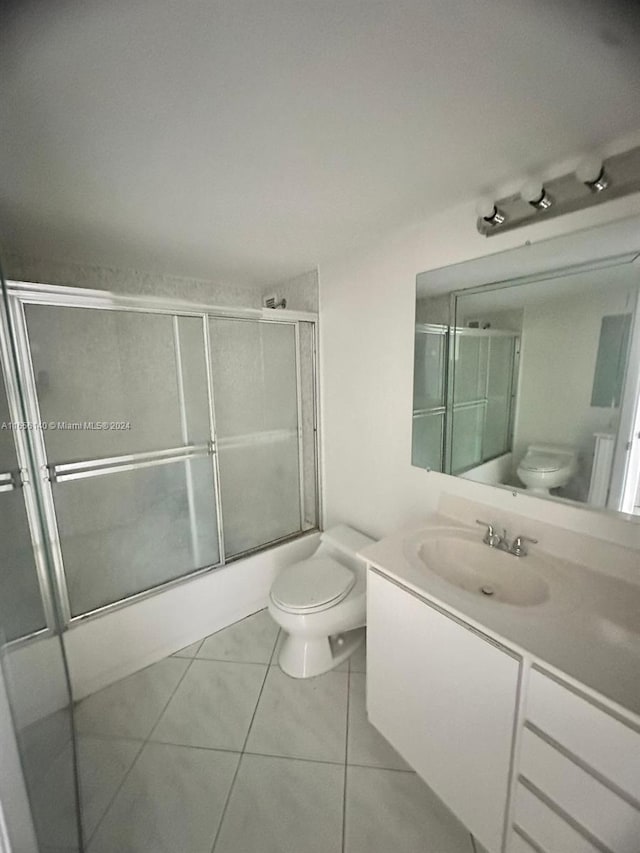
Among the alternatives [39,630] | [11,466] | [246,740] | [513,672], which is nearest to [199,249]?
[11,466]

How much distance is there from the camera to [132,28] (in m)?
0.59

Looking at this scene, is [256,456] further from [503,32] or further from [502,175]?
[503,32]

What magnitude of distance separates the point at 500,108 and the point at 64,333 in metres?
1.86

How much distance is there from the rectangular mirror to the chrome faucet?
0.59 ft

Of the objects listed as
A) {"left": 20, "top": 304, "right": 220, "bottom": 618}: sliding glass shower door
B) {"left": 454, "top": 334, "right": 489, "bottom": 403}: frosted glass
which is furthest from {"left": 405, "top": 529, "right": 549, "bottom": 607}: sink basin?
{"left": 20, "top": 304, "right": 220, "bottom": 618}: sliding glass shower door

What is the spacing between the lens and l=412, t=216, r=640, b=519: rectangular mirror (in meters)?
1.03

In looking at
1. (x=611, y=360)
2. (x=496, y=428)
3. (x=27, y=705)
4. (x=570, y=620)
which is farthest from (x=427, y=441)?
(x=27, y=705)

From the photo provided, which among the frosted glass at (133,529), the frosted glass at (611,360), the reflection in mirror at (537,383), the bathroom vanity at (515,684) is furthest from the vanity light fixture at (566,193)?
the frosted glass at (133,529)

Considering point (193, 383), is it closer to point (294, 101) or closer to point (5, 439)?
point (5, 439)

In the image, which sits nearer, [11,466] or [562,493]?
[562,493]

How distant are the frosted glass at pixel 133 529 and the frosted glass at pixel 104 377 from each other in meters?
0.17

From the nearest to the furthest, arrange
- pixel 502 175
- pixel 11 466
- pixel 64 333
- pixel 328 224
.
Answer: pixel 502 175 → pixel 11 466 → pixel 328 224 → pixel 64 333

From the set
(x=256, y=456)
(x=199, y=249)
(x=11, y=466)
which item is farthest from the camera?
(x=256, y=456)

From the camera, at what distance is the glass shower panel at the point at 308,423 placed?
219 cm
